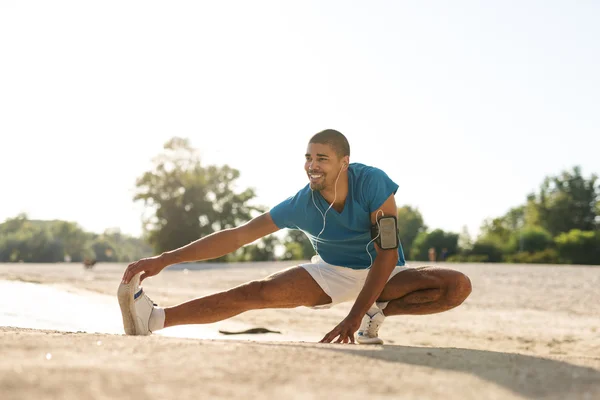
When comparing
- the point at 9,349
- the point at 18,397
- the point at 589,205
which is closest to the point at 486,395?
the point at 18,397

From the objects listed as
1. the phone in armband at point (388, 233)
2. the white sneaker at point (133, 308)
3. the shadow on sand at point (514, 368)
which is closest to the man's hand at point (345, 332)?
the shadow on sand at point (514, 368)

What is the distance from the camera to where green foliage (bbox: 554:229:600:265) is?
119ft

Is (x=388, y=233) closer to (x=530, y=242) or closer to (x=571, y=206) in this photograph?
(x=530, y=242)

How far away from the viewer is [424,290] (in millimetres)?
4645

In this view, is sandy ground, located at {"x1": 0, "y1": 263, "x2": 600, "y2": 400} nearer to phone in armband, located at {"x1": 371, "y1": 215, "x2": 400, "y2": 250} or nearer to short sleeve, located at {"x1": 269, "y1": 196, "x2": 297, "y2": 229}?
phone in armband, located at {"x1": 371, "y1": 215, "x2": 400, "y2": 250}

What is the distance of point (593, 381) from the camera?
2570 mm

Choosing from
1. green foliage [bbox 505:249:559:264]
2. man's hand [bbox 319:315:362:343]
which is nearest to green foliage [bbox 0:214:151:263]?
green foliage [bbox 505:249:559:264]

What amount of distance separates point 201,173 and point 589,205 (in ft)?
110

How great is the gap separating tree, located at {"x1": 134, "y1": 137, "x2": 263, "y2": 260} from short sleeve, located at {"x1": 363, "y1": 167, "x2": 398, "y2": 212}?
4422 cm

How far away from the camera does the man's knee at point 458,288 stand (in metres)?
4.57

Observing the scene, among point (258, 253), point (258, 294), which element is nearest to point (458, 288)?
point (258, 294)

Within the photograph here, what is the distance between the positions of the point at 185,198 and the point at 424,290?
151 ft

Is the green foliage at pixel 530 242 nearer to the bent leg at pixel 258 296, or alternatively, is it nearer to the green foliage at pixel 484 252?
the green foliage at pixel 484 252

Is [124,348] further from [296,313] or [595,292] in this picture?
[595,292]
